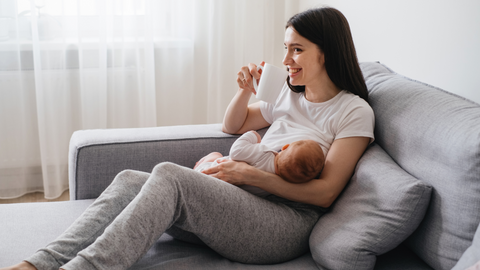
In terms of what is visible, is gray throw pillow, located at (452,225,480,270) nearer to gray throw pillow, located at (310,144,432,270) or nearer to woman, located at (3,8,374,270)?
gray throw pillow, located at (310,144,432,270)

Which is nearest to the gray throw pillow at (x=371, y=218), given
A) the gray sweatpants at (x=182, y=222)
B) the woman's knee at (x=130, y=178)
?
the gray sweatpants at (x=182, y=222)

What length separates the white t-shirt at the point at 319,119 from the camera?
1.37 m

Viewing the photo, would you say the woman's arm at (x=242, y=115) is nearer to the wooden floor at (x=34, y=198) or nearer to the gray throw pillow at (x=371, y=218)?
the gray throw pillow at (x=371, y=218)

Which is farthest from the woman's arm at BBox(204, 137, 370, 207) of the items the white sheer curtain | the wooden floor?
the wooden floor

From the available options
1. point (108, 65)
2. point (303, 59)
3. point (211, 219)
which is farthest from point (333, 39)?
point (108, 65)

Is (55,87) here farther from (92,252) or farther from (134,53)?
(92,252)

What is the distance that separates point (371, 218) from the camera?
1.15 metres

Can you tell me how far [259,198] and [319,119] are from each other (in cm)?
39

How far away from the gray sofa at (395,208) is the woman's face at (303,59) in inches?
8.8

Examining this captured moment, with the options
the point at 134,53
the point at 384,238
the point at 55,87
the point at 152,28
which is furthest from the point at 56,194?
the point at 384,238

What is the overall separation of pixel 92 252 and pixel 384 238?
29.2 inches

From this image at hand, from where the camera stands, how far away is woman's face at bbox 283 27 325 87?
1457 mm

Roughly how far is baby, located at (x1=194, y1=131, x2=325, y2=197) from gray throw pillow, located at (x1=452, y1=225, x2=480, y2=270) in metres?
0.48

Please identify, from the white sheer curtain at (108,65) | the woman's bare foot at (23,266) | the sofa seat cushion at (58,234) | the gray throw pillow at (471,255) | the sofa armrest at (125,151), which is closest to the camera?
the gray throw pillow at (471,255)
